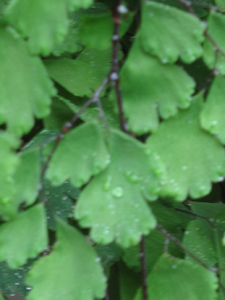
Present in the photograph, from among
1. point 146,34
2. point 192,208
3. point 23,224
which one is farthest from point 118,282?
point 146,34

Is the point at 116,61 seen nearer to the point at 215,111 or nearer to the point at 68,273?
the point at 215,111

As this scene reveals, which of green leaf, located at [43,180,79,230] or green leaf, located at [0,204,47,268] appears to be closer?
green leaf, located at [0,204,47,268]

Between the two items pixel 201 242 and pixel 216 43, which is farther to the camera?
pixel 201 242

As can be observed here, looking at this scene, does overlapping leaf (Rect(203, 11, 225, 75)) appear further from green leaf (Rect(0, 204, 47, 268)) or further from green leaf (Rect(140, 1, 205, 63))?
green leaf (Rect(0, 204, 47, 268))

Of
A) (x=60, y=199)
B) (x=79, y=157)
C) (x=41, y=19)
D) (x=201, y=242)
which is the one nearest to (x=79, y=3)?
(x=41, y=19)

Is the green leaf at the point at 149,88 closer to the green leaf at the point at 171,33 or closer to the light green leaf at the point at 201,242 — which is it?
the green leaf at the point at 171,33

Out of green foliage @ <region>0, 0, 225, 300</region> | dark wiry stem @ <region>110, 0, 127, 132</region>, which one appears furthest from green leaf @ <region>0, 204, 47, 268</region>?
dark wiry stem @ <region>110, 0, 127, 132</region>

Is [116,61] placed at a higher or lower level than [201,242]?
higher
